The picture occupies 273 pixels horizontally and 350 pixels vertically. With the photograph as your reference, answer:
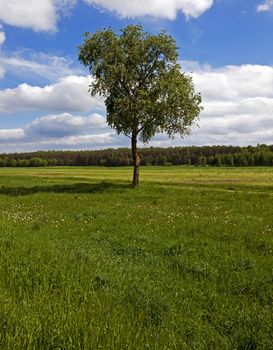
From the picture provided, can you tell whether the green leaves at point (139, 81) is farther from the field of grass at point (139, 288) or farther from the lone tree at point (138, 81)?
the field of grass at point (139, 288)

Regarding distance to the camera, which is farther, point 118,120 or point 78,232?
point 118,120

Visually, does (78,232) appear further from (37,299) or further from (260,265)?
(37,299)

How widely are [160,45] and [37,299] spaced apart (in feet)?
118

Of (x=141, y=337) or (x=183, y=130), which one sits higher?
(x=183, y=130)

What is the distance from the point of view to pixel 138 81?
135 ft

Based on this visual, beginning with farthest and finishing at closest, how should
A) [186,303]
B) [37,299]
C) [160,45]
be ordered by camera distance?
1. [160,45]
2. [186,303]
3. [37,299]

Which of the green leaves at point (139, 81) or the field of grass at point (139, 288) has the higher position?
the green leaves at point (139, 81)

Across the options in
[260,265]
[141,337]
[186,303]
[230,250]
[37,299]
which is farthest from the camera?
[230,250]

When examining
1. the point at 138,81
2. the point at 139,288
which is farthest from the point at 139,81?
the point at 139,288

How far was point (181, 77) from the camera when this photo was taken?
40.2 metres

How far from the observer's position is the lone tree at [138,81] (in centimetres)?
3941

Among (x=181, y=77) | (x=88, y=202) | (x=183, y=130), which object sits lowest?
(x=88, y=202)

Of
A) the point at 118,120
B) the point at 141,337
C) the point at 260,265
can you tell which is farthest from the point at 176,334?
the point at 118,120

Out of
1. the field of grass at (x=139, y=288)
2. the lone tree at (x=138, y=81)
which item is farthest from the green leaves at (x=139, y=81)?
the field of grass at (x=139, y=288)
